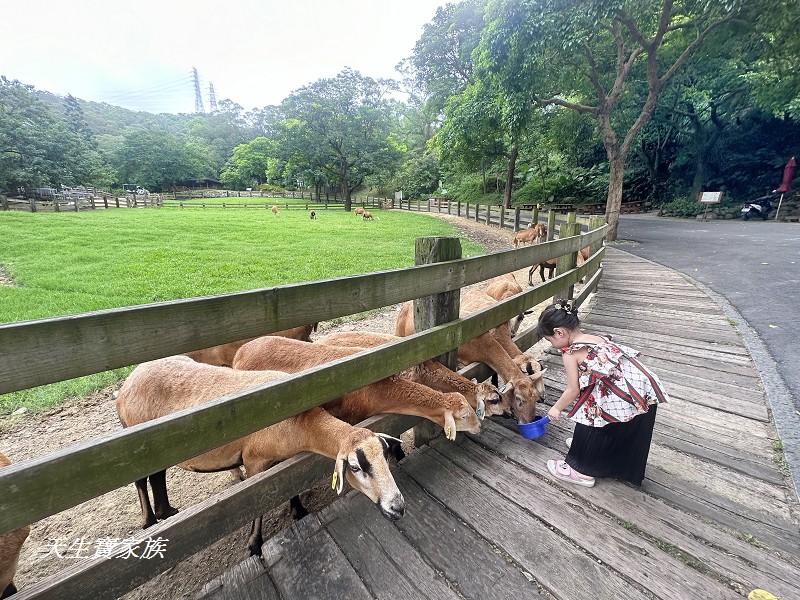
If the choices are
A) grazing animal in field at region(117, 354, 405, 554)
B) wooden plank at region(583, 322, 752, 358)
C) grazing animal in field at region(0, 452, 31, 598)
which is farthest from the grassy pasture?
wooden plank at region(583, 322, 752, 358)

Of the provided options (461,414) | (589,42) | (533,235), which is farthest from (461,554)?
(589,42)

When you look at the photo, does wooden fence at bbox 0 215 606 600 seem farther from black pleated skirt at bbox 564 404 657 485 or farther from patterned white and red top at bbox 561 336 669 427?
black pleated skirt at bbox 564 404 657 485

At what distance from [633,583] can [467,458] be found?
3.73 feet

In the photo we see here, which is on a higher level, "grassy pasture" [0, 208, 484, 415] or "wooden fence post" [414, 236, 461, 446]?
"wooden fence post" [414, 236, 461, 446]

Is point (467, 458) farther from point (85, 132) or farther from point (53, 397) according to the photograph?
point (85, 132)

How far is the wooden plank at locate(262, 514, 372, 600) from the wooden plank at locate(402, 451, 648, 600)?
521 millimetres

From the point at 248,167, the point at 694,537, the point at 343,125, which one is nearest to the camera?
the point at 694,537

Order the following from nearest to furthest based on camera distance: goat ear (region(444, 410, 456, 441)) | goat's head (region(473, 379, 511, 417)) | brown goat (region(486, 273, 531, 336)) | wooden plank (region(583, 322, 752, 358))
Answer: goat ear (region(444, 410, 456, 441))
goat's head (region(473, 379, 511, 417))
wooden plank (region(583, 322, 752, 358))
brown goat (region(486, 273, 531, 336))

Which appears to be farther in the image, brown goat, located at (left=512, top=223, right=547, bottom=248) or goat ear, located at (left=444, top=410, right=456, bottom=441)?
brown goat, located at (left=512, top=223, right=547, bottom=248)

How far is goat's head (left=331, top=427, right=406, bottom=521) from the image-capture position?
5.82ft

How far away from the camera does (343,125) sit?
127 feet

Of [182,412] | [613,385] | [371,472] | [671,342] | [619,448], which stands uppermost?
[182,412]

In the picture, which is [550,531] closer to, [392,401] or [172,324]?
[392,401]

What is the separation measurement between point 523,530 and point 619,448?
0.83 m
